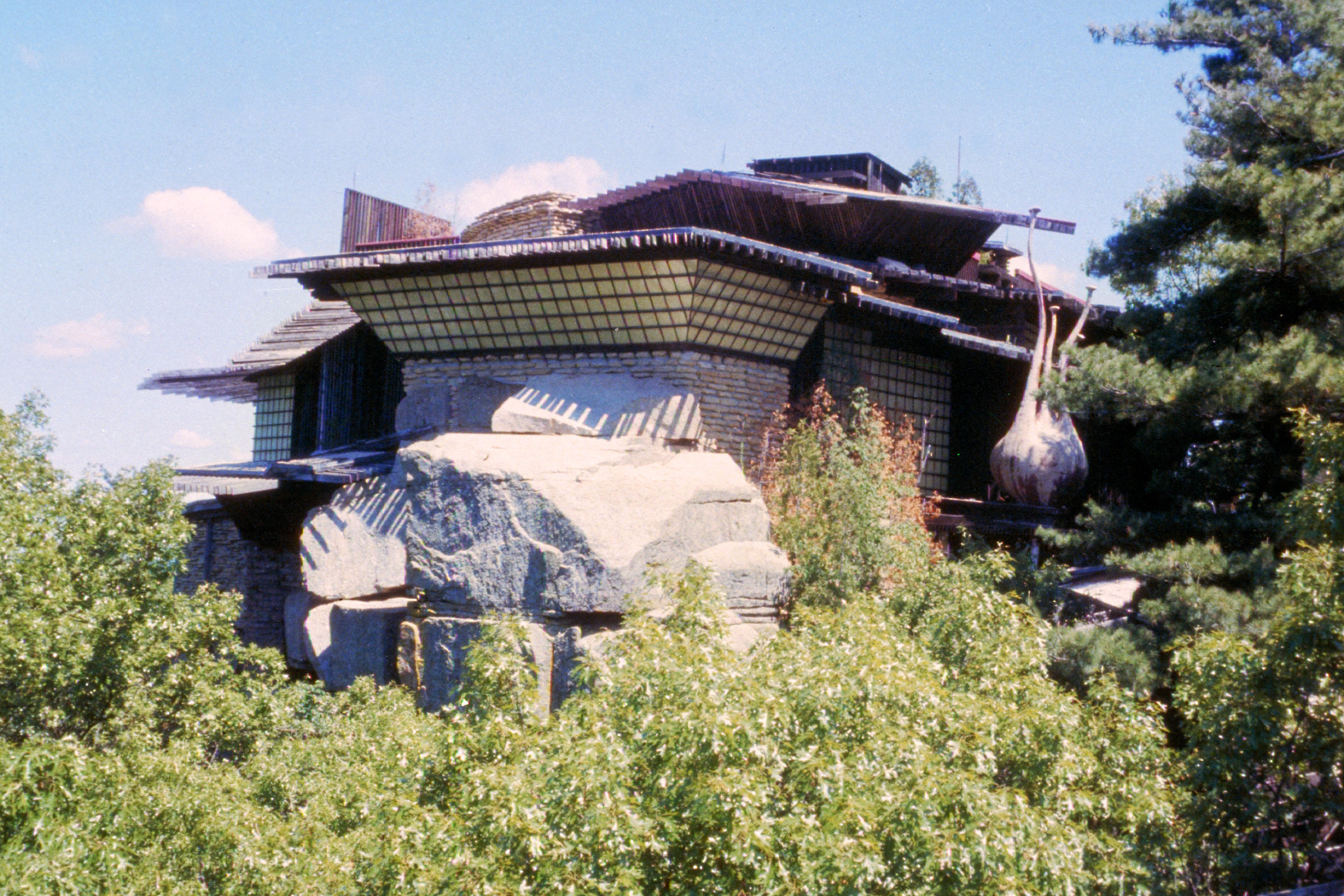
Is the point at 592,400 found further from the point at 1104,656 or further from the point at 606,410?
the point at 1104,656

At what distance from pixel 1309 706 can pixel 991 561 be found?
10.2 feet

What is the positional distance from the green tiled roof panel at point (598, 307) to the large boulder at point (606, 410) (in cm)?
53

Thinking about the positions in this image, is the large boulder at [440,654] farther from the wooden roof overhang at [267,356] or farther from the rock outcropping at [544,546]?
the wooden roof overhang at [267,356]

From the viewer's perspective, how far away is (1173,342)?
1029 cm

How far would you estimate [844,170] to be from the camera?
19.2 meters

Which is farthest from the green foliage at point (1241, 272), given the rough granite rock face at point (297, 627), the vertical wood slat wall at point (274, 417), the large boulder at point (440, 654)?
the vertical wood slat wall at point (274, 417)

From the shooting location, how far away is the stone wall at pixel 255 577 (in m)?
16.5

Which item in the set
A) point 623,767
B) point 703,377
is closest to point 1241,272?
point 703,377

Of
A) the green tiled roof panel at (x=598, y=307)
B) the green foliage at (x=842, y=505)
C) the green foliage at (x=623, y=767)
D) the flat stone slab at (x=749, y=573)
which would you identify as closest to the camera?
the green foliage at (x=623, y=767)

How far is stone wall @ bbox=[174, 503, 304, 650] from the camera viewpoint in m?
16.5

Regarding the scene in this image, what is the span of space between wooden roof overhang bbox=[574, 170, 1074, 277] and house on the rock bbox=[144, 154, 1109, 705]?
0.13ft

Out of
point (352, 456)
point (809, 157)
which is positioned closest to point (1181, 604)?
point (352, 456)

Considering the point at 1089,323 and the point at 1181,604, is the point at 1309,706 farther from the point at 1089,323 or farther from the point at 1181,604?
the point at 1089,323

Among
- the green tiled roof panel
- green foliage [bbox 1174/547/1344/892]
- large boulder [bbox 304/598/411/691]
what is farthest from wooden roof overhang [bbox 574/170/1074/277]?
green foliage [bbox 1174/547/1344/892]
